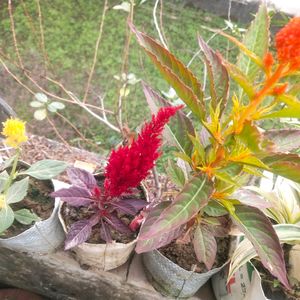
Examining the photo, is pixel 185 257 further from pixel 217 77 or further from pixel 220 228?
pixel 217 77

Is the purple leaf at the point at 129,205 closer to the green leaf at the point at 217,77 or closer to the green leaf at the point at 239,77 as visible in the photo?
the green leaf at the point at 217,77

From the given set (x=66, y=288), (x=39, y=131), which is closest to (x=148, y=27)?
(x=39, y=131)

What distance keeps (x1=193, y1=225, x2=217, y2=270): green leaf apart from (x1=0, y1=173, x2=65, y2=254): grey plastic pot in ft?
1.32

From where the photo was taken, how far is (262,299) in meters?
1.08

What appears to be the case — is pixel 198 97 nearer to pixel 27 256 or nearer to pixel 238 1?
pixel 27 256

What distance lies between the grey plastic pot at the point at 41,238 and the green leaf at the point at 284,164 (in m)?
0.61

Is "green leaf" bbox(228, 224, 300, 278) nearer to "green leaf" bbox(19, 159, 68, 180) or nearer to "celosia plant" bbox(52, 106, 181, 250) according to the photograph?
"celosia plant" bbox(52, 106, 181, 250)

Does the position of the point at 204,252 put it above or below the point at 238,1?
below

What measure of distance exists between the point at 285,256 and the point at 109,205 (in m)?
0.52

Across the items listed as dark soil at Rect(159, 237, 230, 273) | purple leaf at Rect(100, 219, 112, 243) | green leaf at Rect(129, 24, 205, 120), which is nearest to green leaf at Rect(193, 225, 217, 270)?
dark soil at Rect(159, 237, 230, 273)

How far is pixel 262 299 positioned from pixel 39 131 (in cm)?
149

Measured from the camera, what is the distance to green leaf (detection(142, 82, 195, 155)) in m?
1.08

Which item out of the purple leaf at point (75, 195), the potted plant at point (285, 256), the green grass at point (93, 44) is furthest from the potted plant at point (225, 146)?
the green grass at point (93, 44)

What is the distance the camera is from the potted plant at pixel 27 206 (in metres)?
1.11
